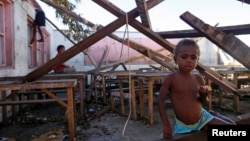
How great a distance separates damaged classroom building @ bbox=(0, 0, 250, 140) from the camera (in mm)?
2164

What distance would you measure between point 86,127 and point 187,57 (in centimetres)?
383

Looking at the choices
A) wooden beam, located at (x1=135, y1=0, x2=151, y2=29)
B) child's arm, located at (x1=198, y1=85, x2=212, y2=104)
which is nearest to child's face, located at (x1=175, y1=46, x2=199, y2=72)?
child's arm, located at (x1=198, y1=85, x2=212, y2=104)

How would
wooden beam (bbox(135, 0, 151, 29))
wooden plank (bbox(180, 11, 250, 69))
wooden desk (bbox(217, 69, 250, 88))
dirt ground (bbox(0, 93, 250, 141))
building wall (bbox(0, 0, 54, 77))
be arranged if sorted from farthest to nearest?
wooden desk (bbox(217, 69, 250, 88)) → building wall (bbox(0, 0, 54, 77)) → dirt ground (bbox(0, 93, 250, 141)) → wooden beam (bbox(135, 0, 151, 29)) → wooden plank (bbox(180, 11, 250, 69))

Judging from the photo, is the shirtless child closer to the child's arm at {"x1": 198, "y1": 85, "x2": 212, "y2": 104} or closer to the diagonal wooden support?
the child's arm at {"x1": 198, "y1": 85, "x2": 212, "y2": 104}

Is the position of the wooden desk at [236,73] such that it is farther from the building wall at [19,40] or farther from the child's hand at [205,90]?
the building wall at [19,40]

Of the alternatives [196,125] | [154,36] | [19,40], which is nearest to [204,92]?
[196,125]

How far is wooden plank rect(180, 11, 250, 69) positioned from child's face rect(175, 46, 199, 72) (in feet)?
0.79

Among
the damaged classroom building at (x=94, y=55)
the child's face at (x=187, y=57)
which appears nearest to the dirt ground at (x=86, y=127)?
the damaged classroom building at (x=94, y=55)

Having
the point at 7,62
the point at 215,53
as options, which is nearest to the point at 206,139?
the point at 7,62

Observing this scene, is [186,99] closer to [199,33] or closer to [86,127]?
[199,33]

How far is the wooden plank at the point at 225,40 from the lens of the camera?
1854mm

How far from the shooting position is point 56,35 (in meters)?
15.4

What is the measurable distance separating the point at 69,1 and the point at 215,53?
1220 centimetres

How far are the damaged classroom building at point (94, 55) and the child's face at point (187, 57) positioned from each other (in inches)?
6.8
